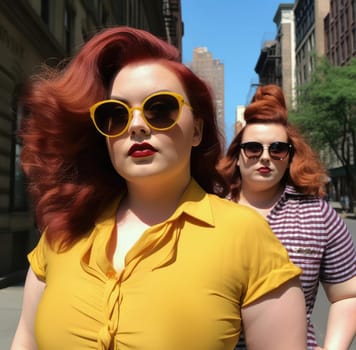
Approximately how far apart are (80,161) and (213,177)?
1.69 feet

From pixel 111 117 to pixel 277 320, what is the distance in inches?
31.4

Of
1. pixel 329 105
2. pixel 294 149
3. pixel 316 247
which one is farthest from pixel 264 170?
pixel 329 105

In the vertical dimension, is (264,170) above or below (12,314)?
above

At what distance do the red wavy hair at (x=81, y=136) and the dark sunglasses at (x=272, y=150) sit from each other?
0.55m

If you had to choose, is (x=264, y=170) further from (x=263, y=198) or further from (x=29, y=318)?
(x=29, y=318)

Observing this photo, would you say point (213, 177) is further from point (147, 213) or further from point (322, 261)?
point (322, 261)

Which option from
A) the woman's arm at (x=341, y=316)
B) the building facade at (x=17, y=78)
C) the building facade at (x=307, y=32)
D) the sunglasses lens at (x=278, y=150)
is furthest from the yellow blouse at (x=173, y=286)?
the building facade at (x=307, y=32)

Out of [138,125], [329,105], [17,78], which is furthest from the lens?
[329,105]

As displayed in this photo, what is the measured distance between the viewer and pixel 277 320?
1.34 metres

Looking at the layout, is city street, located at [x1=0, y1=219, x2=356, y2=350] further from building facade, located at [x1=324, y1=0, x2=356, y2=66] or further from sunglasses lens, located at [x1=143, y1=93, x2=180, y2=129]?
building facade, located at [x1=324, y1=0, x2=356, y2=66]

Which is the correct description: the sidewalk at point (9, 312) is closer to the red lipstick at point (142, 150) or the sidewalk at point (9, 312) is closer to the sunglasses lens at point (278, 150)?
the sunglasses lens at point (278, 150)

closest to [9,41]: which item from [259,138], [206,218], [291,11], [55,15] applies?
[55,15]

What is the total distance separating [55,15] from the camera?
14.5m

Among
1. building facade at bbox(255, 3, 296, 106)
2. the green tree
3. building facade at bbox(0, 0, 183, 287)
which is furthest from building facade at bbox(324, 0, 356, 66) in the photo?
building facade at bbox(0, 0, 183, 287)
